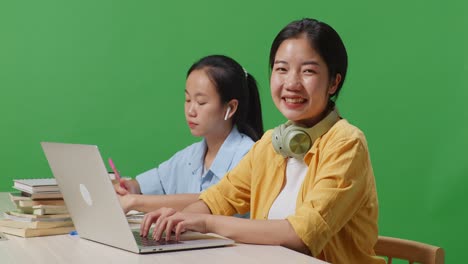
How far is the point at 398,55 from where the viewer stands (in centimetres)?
322

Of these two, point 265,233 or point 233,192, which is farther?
point 233,192

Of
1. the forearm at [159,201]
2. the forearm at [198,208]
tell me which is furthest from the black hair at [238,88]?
the forearm at [198,208]

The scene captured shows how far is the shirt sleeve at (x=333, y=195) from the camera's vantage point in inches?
63.7

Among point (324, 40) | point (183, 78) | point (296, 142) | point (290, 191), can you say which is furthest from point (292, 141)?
point (183, 78)

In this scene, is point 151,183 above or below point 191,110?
below

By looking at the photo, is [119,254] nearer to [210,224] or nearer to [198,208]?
[210,224]

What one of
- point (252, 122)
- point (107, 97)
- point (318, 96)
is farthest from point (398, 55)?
point (318, 96)

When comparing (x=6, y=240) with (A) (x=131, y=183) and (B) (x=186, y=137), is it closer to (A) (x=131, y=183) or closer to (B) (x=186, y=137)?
(A) (x=131, y=183)

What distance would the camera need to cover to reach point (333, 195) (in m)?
1.64

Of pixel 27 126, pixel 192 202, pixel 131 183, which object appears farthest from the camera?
pixel 27 126

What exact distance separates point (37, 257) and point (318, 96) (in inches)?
28.6

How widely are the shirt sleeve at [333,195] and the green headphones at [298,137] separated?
0.08 meters

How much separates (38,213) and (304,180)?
2.02ft

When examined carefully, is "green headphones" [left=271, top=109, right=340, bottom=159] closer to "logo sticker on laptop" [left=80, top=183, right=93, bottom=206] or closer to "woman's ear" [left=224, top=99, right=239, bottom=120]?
"logo sticker on laptop" [left=80, top=183, right=93, bottom=206]
